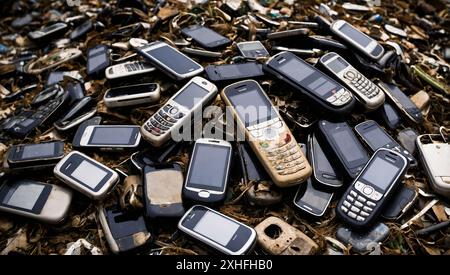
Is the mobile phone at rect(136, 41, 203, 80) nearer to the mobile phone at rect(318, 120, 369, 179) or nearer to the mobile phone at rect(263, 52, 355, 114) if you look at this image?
the mobile phone at rect(263, 52, 355, 114)

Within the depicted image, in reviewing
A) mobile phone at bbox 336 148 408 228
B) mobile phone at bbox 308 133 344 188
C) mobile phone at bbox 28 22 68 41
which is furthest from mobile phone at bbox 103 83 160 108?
mobile phone at bbox 28 22 68 41

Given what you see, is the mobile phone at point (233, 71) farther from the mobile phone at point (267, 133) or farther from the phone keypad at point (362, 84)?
the phone keypad at point (362, 84)

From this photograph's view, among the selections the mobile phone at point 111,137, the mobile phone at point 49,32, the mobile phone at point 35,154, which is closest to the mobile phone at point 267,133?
the mobile phone at point 111,137

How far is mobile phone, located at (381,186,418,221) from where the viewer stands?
8.29ft

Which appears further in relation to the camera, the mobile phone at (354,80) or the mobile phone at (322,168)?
the mobile phone at (354,80)

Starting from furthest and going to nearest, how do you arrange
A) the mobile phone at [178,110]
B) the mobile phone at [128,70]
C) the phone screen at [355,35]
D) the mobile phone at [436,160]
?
1. the phone screen at [355,35]
2. the mobile phone at [128,70]
3. the mobile phone at [178,110]
4. the mobile phone at [436,160]

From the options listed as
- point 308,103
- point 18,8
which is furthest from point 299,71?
point 18,8

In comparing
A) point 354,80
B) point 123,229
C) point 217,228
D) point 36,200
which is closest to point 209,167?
point 217,228

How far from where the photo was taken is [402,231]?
2488 millimetres

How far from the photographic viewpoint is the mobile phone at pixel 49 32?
14.4 feet

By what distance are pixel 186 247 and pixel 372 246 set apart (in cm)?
97

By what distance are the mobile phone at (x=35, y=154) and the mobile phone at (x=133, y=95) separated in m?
0.42

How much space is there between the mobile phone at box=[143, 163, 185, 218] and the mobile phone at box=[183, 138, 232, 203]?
9 centimetres
